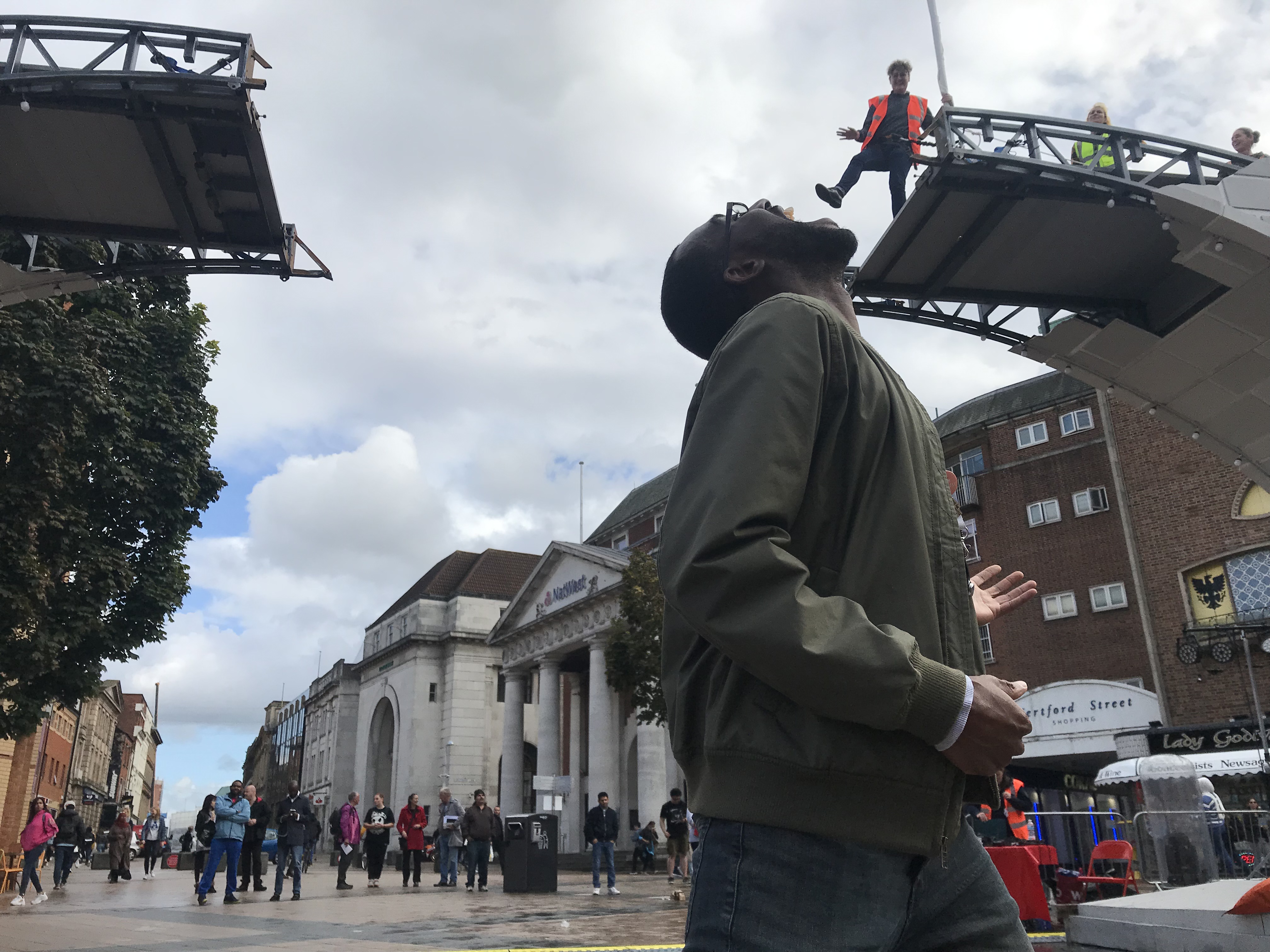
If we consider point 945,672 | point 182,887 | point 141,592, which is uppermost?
point 141,592

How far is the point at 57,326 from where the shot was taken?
55.2 feet

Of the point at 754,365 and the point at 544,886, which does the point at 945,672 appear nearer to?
the point at 754,365

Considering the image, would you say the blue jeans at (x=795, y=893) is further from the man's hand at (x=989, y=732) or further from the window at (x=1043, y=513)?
the window at (x=1043, y=513)

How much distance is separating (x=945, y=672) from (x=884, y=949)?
0.42 m

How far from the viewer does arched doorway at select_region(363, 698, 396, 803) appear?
209 ft

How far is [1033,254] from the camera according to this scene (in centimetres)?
1282

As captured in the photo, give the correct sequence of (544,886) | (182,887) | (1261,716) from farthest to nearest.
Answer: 1. (1261,716)
2. (182,887)
3. (544,886)

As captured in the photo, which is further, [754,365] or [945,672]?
[754,365]

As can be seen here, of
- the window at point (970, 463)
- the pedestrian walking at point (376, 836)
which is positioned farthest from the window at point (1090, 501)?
the pedestrian walking at point (376, 836)

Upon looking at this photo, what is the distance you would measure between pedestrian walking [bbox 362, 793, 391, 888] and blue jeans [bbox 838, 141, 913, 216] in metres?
15.4

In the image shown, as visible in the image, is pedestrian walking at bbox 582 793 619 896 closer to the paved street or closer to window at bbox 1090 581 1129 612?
the paved street

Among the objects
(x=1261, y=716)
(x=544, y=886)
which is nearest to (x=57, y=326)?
(x=544, y=886)

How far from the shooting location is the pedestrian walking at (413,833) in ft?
68.7

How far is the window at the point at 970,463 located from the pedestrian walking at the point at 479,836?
69.5 feet
